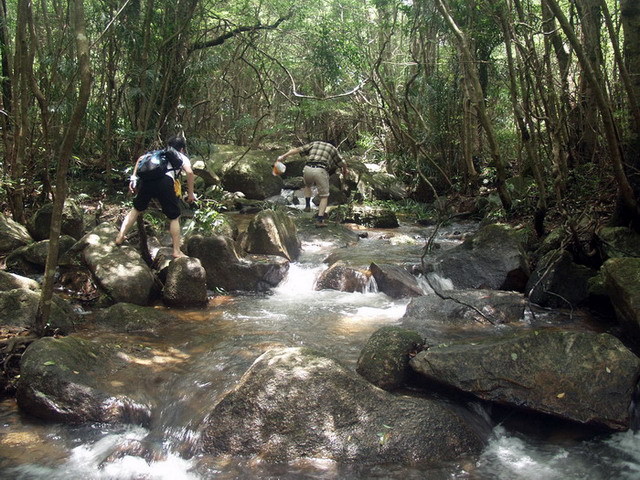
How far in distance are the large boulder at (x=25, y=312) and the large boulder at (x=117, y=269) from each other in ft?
3.34

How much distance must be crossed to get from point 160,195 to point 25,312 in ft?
8.11

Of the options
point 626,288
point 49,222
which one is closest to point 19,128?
point 49,222

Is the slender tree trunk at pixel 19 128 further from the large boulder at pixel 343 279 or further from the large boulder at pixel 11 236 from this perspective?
the large boulder at pixel 343 279

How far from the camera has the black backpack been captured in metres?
6.86

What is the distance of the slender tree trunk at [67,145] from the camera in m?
3.93

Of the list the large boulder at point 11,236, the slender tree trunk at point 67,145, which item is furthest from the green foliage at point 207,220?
the slender tree trunk at point 67,145

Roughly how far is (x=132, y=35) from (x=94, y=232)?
19.8 ft

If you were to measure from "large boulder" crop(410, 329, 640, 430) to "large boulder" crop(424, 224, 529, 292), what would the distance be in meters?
2.99

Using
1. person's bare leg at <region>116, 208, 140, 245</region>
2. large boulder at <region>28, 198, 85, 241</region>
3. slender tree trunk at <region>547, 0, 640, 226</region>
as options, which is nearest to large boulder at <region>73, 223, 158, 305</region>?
person's bare leg at <region>116, 208, 140, 245</region>

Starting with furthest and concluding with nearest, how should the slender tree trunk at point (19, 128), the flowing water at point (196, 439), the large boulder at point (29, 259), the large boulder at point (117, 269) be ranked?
the slender tree trunk at point (19, 128)
the large boulder at point (29, 259)
the large boulder at point (117, 269)
the flowing water at point (196, 439)

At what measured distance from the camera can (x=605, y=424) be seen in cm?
383

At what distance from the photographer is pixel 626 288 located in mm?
4988

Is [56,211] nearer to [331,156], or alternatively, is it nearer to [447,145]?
[331,156]

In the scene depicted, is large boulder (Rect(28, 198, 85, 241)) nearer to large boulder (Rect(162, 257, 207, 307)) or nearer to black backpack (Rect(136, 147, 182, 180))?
black backpack (Rect(136, 147, 182, 180))
